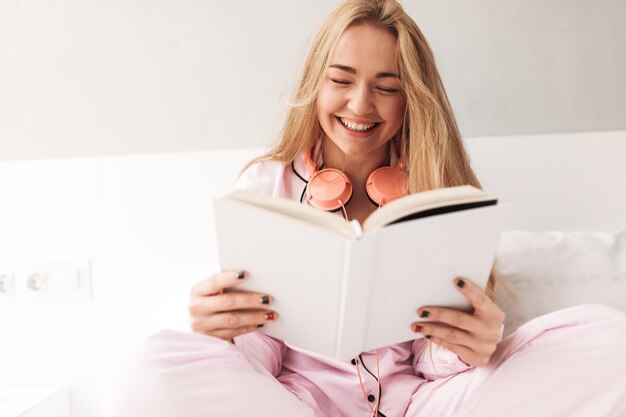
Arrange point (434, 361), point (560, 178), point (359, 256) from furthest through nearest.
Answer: point (560, 178), point (434, 361), point (359, 256)

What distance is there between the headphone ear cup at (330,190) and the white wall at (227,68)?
376 mm

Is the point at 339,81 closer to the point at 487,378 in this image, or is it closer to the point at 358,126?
the point at 358,126

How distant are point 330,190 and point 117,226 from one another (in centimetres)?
69

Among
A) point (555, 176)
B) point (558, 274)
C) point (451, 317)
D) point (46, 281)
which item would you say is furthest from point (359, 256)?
point (46, 281)

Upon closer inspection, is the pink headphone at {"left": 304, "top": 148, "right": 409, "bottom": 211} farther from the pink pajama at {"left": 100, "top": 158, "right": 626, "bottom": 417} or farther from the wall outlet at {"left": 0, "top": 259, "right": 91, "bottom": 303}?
the wall outlet at {"left": 0, "top": 259, "right": 91, "bottom": 303}

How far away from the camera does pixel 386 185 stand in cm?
129

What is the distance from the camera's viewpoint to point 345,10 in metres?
1.25

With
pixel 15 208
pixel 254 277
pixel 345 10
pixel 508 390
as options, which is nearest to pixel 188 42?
pixel 345 10

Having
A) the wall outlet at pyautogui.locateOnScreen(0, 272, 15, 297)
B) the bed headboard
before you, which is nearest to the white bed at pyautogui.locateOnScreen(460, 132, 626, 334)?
the bed headboard

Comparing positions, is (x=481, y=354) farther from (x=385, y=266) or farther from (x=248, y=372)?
(x=248, y=372)

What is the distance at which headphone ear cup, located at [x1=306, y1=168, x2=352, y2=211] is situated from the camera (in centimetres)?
126

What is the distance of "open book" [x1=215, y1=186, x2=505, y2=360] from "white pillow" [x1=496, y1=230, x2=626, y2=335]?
463mm

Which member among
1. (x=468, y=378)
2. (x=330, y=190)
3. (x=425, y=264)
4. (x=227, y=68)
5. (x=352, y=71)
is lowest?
(x=468, y=378)

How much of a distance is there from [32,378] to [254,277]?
111 cm
